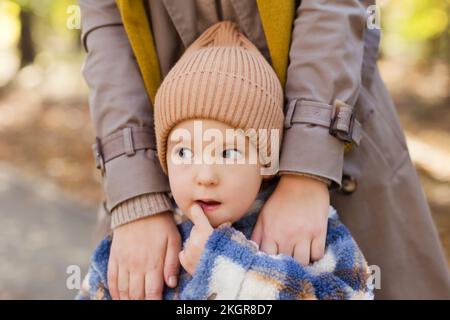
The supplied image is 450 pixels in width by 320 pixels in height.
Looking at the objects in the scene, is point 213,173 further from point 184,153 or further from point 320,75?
point 320,75

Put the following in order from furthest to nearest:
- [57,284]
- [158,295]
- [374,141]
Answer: [57,284]
[374,141]
[158,295]

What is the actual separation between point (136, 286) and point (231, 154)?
465 mm

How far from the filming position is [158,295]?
5.41 feet

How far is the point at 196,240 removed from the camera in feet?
5.09

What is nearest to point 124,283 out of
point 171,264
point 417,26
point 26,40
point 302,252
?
point 171,264

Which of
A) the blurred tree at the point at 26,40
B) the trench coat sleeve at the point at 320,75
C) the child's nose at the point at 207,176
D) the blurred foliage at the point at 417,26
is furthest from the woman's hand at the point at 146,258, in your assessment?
the blurred tree at the point at 26,40

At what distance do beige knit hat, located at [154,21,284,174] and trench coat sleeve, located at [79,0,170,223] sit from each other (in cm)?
11

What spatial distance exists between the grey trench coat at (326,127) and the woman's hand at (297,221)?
44mm

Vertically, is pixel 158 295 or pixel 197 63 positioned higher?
pixel 197 63

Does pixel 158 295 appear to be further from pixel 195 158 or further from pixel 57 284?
pixel 57 284
